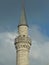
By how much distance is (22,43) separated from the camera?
4669cm

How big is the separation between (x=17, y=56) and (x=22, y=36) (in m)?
4.31

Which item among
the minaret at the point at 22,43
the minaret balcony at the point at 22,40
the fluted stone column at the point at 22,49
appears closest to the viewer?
the fluted stone column at the point at 22,49

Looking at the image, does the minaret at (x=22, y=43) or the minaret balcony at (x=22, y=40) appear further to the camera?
the minaret balcony at (x=22, y=40)

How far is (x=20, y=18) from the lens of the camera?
49.8 m

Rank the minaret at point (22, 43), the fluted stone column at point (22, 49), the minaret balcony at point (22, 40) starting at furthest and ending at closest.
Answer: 1. the minaret balcony at point (22, 40)
2. the minaret at point (22, 43)
3. the fluted stone column at point (22, 49)

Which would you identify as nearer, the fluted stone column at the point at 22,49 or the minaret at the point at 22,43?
the fluted stone column at the point at 22,49

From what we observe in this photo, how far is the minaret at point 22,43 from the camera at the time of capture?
45.2 metres

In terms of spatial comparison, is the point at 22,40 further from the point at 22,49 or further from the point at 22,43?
the point at 22,49

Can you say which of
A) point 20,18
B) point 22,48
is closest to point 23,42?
point 22,48

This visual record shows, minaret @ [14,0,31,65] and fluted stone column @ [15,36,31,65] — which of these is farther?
minaret @ [14,0,31,65]

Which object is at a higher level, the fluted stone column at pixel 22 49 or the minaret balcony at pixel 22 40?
the minaret balcony at pixel 22 40

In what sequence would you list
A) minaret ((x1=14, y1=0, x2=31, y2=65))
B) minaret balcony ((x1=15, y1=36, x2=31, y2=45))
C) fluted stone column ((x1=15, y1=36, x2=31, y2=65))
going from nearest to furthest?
fluted stone column ((x1=15, y1=36, x2=31, y2=65))
minaret ((x1=14, y1=0, x2=31, y2=65))
minaret balcony ((x1=15, y1=36, x2=31, y2=45))

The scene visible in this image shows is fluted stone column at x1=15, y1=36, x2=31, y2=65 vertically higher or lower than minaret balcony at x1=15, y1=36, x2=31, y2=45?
lower

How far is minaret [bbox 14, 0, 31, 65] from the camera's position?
148ft
